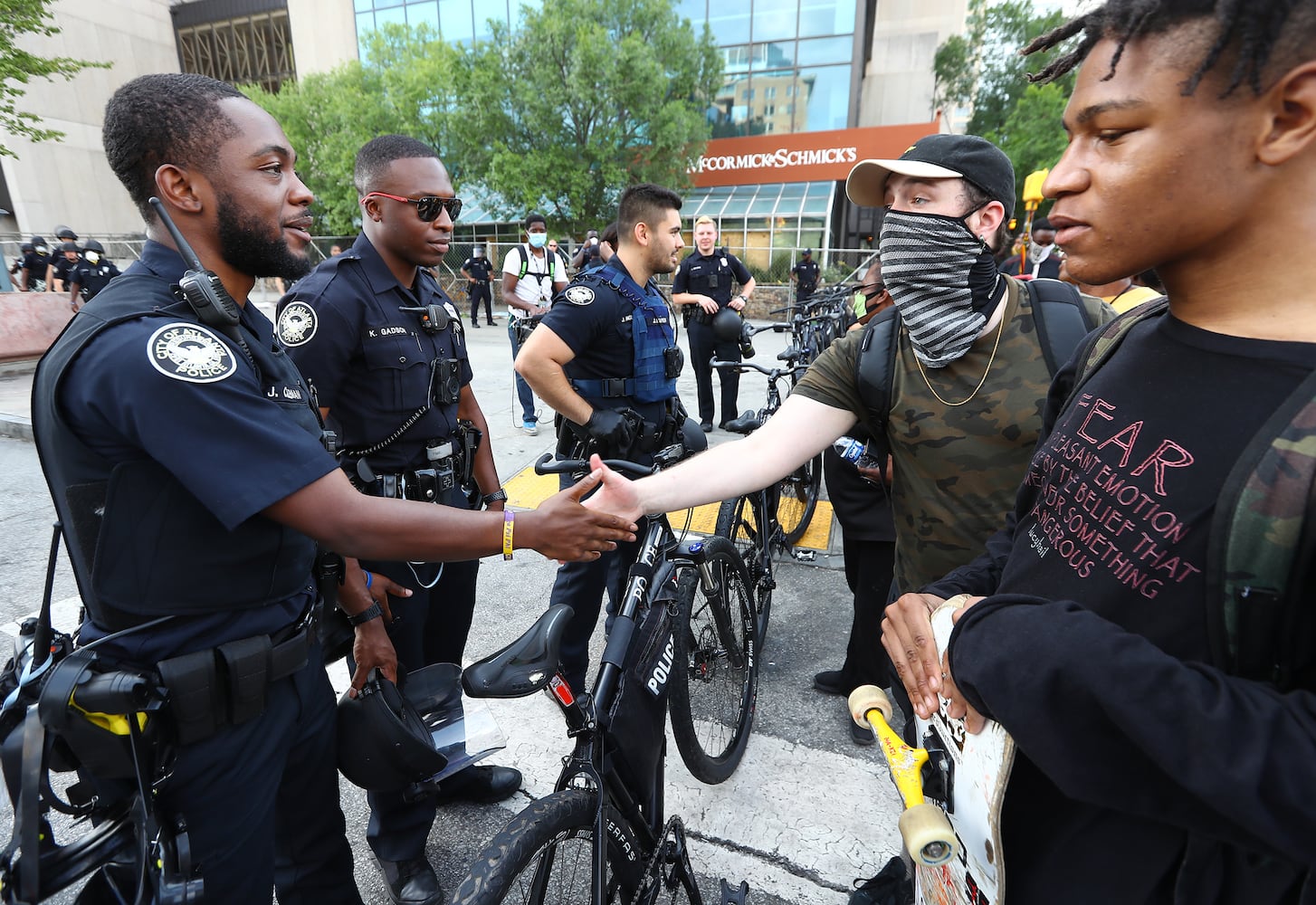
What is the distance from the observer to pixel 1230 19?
74 centimetres

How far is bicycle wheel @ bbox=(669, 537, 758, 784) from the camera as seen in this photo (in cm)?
242

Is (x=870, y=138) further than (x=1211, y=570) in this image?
Yes

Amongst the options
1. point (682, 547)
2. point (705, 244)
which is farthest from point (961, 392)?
point (705, 244)

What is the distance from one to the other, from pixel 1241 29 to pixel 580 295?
2622 millimetres

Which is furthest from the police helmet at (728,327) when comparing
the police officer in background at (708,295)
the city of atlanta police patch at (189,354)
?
the police officer in background at (708,295)

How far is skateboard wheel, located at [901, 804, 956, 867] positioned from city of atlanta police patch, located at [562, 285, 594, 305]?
101 inches

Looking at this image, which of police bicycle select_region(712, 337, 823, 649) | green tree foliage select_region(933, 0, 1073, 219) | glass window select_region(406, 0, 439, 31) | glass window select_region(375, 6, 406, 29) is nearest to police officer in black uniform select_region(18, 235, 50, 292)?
police bicycle select_region(712, 337, 823, 649)

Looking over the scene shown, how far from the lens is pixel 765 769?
106 inches

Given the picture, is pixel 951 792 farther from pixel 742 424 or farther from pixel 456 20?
pixel 456 20

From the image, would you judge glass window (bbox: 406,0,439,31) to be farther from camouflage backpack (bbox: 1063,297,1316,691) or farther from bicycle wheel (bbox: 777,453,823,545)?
camouflage backpack (bbox: 1063,297,1316,691)

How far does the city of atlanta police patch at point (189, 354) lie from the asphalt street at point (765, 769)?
1861 mm

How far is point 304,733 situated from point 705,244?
6488mm

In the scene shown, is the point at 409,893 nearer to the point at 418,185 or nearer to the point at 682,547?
the point at 682,547

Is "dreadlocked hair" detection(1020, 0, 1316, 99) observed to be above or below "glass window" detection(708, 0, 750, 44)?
below
